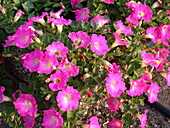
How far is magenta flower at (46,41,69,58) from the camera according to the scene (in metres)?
1.47

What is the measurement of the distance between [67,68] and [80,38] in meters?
0.25

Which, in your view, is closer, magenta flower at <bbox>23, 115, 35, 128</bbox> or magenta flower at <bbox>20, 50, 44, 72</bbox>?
magenta flower at <bbox>20, 50, 44, 72</bbox>

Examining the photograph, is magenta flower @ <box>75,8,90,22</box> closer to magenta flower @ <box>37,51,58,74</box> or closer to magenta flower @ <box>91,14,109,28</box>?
magenta flower @ <box>91,14,109,28</box>

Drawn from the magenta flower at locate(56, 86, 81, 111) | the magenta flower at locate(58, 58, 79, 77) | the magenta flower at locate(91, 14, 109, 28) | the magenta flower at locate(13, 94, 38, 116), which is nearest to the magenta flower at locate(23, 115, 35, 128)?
the magenta flower at locate(13, 94, 38, 116)

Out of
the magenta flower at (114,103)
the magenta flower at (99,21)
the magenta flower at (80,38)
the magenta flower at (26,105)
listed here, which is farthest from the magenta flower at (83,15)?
the magenta flower at (26,105)

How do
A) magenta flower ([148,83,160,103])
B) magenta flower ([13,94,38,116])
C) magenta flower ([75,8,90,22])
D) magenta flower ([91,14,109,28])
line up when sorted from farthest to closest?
magenta flower ([75,8,90,22]) → magenta flower ([91,14,109,28]) → magenta flower ([148,83,160,103]) → magenta flower ([13,94,38,116])

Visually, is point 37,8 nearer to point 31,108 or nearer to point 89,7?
point 89,7

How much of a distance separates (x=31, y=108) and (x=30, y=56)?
33cm

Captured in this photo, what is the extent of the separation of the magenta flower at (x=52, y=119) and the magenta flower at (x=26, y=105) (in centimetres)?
9

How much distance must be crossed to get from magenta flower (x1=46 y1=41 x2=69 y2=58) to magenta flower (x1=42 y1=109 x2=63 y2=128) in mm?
347

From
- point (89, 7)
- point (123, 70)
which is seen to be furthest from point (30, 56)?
point (89, 7)

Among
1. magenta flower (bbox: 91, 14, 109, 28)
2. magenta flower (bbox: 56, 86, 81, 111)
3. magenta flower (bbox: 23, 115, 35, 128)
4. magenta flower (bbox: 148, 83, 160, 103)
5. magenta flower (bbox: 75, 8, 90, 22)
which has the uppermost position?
magenta flower (bbox: 91, 14, 109, 28)

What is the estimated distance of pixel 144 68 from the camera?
1815 millimetres

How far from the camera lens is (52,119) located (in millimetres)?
1493
